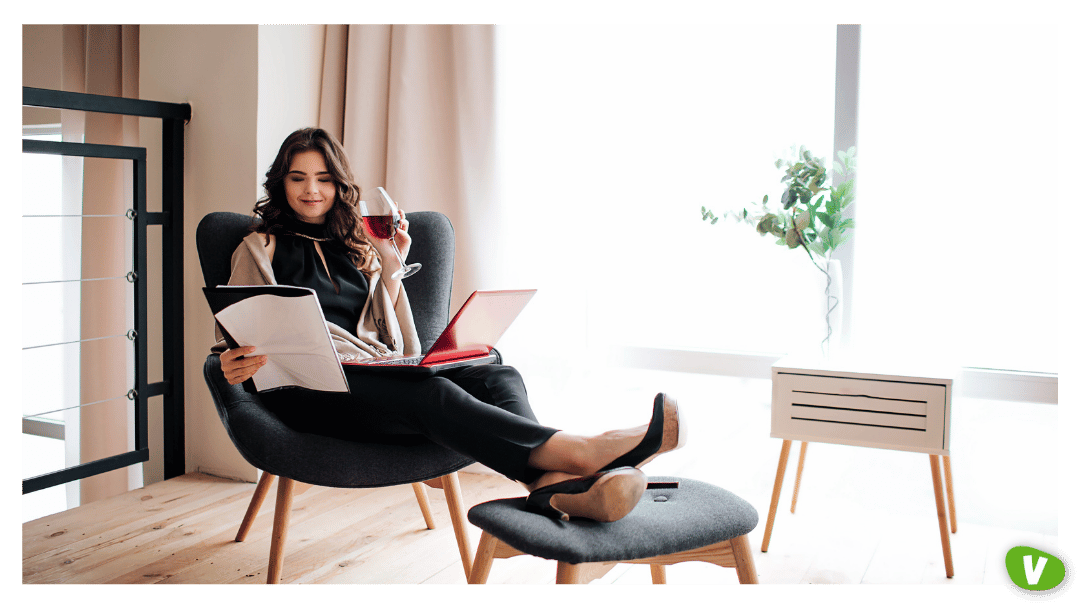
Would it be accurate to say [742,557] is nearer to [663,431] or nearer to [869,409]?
[663,431]

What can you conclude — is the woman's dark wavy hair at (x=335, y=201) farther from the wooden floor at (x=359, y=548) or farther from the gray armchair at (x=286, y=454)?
the wooden floor at (x=359, y=548)

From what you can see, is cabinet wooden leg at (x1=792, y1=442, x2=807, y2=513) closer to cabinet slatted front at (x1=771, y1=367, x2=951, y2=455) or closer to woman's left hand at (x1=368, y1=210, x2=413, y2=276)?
cabinet slatted front at (x1=771, y1=367, x2=951, y2=455)

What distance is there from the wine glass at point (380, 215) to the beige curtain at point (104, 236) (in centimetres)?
164

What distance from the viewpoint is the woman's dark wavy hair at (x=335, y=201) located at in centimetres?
205

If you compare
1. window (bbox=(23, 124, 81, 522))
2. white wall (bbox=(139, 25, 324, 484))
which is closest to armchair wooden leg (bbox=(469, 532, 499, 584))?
white wall (bbox=(139, 25, 324, 484))

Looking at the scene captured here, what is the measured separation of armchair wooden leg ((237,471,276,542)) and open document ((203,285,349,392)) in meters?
0.47

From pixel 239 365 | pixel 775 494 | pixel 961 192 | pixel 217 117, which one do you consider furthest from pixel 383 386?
pixel 961 192

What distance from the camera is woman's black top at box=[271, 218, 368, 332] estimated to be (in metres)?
2.01

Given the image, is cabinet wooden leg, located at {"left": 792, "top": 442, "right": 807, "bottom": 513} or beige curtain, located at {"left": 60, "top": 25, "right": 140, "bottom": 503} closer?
cabinet wooden leg, located at {"left": 792, "top": 442, "right": 807, "bottom": 513}

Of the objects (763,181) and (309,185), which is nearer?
(309,185)

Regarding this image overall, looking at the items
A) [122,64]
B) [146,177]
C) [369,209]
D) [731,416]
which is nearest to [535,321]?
[731,416]

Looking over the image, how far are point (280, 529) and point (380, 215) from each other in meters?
0.75

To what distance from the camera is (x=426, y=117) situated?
274 cm

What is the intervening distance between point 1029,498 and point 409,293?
184 centimetres
